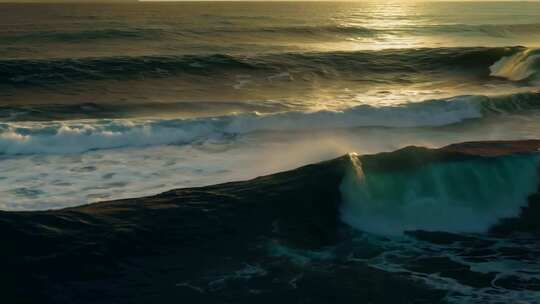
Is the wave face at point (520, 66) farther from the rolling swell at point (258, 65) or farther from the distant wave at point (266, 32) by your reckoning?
the distant wave at point (266, 32)

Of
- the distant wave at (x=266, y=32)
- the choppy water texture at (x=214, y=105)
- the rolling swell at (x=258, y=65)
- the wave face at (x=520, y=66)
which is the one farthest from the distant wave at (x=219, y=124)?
the distant wave at (x=266, y=32)

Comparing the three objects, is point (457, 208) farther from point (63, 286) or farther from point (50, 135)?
point (50, 135)

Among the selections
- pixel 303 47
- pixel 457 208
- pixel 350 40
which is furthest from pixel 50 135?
pixel 350 40

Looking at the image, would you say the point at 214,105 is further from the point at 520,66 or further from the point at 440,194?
the point at 520,66

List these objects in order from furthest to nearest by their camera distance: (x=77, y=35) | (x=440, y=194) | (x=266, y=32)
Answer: (x=266, y=32)
(x=77, y=35)
(x=440, y=194)

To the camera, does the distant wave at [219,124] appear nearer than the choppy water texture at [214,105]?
No

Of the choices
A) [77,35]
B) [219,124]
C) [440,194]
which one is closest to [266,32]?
[77,35]
